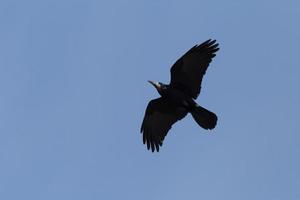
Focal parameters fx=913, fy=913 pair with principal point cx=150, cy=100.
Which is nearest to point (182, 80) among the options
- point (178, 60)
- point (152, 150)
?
point (178, 60)

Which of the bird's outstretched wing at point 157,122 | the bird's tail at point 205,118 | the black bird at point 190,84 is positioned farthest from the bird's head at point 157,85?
the bird's tail at point 205,118

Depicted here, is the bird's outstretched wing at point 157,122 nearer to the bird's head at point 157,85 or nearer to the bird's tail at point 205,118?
the bird's head at point 157,85

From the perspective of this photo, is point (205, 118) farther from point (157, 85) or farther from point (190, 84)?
point (157, 85)

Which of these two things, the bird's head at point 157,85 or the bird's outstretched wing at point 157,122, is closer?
the bird's head at point 157,85

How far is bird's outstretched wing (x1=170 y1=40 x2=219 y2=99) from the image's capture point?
22438mm

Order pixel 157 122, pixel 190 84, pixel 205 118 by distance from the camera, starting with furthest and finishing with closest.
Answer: pixel 157 122
pixel 190 84
pixel 205 118

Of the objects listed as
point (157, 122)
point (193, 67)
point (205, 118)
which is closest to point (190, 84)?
point (193, 67)

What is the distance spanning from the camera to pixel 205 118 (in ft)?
72.8

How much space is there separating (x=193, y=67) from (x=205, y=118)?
1.33m

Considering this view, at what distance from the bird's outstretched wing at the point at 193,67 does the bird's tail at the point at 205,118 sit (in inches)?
17.5

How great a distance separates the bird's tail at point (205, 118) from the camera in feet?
72.6

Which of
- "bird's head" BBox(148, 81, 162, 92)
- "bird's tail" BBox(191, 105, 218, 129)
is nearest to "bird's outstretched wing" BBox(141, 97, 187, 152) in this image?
"bird's head" BBox(148, 81, 162, 92)

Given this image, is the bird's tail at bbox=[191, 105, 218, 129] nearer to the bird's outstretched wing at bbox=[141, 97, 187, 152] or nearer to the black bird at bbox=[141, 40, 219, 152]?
the black bird at bbox=[141, 40, 219, 152]

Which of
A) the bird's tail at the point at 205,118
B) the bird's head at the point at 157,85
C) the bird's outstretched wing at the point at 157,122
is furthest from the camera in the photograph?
the bird's outstretched wing at the point at 157,122
